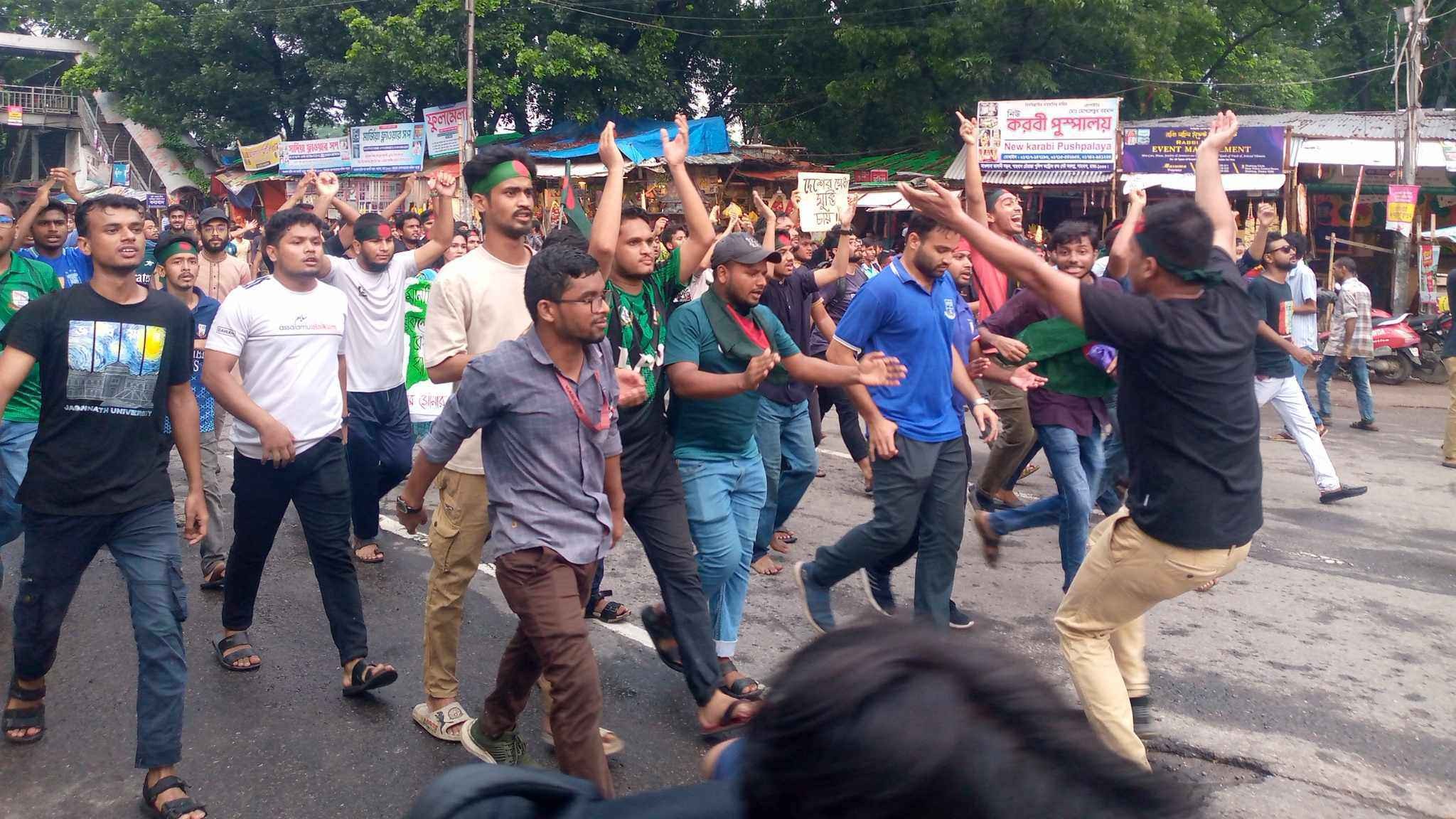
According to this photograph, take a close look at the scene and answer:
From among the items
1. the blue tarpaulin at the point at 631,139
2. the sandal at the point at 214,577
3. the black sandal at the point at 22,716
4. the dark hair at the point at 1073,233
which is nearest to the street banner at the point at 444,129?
the blue tarpaulin at the point at 631,139

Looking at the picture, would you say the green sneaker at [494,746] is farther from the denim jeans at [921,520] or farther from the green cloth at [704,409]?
the denim jeans at [921,520]

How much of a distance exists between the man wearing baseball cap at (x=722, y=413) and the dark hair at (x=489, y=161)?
818mm

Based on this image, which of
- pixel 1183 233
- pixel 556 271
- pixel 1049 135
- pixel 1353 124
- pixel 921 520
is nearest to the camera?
pixel 1183 233

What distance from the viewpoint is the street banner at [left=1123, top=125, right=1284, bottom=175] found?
54.3 ft

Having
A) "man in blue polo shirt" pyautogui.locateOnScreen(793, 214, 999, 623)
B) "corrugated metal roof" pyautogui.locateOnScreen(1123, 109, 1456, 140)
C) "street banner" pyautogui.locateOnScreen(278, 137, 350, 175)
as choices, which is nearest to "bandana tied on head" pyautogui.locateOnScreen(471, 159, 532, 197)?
"man in blue polo shirt" pyautogui.locateOnScreen(793, 214, 999, 623)

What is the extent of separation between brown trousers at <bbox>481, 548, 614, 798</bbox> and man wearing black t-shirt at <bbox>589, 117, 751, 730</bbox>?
0.51 m

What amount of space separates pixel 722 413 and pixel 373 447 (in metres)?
2.60

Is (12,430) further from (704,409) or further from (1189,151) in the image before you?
(1189,151)

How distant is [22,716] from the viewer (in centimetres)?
403

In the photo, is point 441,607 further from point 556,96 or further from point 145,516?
point 556,96

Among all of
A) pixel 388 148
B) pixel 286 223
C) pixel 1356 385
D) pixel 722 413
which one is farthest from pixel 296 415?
pixel 388 148

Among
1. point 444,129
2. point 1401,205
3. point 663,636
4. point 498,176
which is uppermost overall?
point 444,129

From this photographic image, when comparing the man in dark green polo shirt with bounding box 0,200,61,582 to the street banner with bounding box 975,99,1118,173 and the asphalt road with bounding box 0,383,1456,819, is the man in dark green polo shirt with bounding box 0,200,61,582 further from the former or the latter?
the street banner with bounding box 975,99,1118,173

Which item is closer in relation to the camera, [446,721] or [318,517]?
[446,721]
